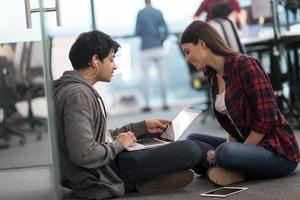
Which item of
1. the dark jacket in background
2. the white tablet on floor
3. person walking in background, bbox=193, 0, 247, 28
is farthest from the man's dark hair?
person walking in background, bbox=193, 0, 247, 28

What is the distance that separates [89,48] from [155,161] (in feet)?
1.71

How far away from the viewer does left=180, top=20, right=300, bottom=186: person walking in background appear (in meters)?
2.17

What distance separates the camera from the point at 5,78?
4418 millimetres

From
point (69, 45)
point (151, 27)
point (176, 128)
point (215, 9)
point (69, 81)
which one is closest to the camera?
point (69, 81)

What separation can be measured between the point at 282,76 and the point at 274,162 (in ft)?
6.09

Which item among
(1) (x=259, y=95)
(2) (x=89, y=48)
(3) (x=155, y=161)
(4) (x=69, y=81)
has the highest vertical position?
(2) (x=89, y=48)

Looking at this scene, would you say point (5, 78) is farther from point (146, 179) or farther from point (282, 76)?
point (146, 179)

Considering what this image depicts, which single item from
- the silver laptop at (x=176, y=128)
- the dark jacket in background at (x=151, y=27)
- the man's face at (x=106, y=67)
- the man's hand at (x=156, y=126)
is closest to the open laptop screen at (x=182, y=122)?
the silver laptop at (x=176, y=128)

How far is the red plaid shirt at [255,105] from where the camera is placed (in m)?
2.16

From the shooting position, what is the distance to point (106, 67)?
7.11 feet

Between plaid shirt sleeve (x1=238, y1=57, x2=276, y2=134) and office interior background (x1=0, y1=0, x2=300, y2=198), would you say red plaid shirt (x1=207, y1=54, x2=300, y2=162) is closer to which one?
plaid shirt sleeve (x1=238, y1=57, x2=276, y2=134)

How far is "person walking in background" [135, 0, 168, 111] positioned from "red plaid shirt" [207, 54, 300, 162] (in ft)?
4.73

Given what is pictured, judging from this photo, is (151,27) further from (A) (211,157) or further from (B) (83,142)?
(B) (83,142)

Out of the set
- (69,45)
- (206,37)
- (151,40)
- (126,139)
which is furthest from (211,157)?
(151,40)
